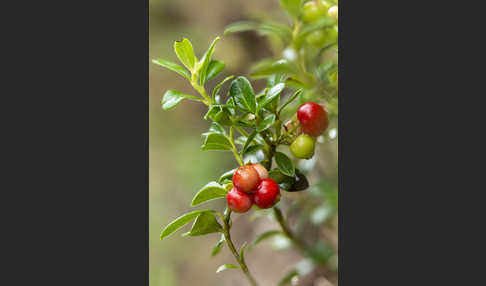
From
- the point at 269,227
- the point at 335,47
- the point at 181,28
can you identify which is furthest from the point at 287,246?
the point at 181,28

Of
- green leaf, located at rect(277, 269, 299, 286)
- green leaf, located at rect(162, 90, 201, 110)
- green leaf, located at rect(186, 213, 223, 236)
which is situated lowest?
green leaf, located at rect(277, 269, 299, 286)

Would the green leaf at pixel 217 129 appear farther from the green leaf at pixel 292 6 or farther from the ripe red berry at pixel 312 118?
the green leaf at pixel 292 6

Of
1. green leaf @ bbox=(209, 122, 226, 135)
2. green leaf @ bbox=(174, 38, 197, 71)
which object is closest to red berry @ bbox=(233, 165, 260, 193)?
green leaf @ bbox=(209, 122, 226, 135)

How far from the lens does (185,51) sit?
0.81 m

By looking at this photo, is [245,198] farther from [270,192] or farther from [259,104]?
[259,104]

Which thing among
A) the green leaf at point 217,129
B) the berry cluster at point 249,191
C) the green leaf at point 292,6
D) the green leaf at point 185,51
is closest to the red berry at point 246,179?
the berry cluster at point 249,191

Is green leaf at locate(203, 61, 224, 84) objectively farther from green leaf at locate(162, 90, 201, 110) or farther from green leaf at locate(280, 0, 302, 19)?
A: green leaf at locate(280, 0, 302, 19)

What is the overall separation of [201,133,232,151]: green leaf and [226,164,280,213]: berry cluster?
0.20ft

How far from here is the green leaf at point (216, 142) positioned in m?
0.79

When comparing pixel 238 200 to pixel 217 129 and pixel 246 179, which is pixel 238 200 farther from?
pixel 217 129

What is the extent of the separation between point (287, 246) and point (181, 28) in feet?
2.09

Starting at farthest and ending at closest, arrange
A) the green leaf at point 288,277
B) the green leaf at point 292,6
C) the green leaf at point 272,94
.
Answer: the green leaf at point 288,277 → the green leaf at point 292,6 → the green leaf at point 272,94

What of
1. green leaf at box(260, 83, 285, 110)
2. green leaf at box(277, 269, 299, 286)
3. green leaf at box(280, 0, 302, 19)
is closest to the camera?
green leaf at box(260, 83, 285, 110)

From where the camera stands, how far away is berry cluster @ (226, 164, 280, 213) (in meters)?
0.76
